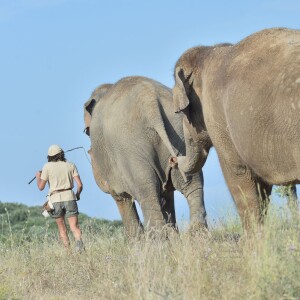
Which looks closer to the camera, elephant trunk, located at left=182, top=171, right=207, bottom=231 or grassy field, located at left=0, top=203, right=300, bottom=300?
grassy field, located at left=0, top=203, right=300, bottom=300

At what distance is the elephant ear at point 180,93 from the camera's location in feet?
47.6

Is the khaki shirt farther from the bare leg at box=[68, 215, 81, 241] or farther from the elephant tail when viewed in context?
the elephant tail

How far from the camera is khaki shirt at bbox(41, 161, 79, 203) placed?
18547mm

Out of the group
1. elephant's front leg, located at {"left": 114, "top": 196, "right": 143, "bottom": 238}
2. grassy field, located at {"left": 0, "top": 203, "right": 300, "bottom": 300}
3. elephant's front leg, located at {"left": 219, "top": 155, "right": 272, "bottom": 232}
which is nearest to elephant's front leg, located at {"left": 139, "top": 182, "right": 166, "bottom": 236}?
grassy field, located at {"left": 0, "top": 203, "right": 300, "bottom": 300}

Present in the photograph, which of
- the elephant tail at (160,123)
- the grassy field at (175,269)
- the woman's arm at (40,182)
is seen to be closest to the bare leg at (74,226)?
the woman's arm at (40,182)

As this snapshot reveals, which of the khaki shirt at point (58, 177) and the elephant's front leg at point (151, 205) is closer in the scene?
the elephant's front leg at point (151, 205)

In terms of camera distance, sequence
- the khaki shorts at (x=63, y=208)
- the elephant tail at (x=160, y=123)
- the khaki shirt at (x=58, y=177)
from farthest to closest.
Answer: the khaki shorts at (x=63, y=208)
the khaki shirt at (x=58, y=177)
the elephant tail at (x=160, y=123)

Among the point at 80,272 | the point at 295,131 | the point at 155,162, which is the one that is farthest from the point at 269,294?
the point at 155,162

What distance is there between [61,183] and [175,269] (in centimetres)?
613

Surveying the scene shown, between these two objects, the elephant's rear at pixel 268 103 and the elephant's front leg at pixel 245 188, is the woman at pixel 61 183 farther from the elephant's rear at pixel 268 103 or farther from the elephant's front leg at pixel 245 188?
the elephant's rear at pixel 268 103

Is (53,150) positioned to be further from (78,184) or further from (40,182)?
(78,184)

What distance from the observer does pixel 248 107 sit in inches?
474

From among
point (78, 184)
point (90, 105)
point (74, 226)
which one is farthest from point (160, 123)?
point (90, 105)

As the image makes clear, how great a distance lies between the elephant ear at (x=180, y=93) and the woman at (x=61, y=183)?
4.26 meters
